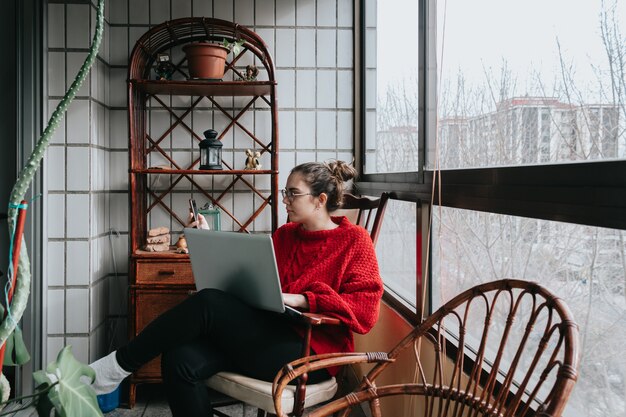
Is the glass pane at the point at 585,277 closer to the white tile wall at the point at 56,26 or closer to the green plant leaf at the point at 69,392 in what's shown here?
A: the green plant leaf at the point at 69,392

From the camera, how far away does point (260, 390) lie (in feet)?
5.68

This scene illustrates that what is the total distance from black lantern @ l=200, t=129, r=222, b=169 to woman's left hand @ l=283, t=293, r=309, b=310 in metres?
1.23

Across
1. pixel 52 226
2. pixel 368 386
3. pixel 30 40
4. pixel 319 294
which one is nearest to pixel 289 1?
pixel 30 40

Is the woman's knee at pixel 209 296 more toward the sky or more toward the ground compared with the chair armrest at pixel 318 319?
more toward the sky

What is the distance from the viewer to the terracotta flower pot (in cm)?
288

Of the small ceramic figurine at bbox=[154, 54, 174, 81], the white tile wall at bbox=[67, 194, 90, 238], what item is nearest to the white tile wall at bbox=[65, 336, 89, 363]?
the white tile wall at bbox=[67, 194, 90, 238]

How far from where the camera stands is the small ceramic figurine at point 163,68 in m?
2.97

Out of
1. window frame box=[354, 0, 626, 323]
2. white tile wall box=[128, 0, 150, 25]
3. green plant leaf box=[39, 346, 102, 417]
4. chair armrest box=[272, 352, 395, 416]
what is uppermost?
white tile wall box=[128, 0, 150, 25]

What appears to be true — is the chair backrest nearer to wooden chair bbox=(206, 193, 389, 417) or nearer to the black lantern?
wooden chair bbox=(206, 193, 389, 417)

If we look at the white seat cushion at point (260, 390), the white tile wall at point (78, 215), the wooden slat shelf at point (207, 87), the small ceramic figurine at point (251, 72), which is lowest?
the white seat cushion at point (260, 390)

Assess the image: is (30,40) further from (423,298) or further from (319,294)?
(423,298)

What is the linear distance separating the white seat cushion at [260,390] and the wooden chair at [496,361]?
0.31 metres

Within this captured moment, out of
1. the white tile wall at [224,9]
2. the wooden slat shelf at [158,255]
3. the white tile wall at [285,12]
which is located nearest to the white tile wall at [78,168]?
the wooden slat shelf at [158,255]

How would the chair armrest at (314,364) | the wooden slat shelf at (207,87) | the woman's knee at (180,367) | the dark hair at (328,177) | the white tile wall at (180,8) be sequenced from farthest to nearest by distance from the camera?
the white tile wall at (180,8)
the wooden slat shelf at (207,87)
the dark hair at (328,177)
the woman's knee at (180,367)
the chair armrest at (314,364)
